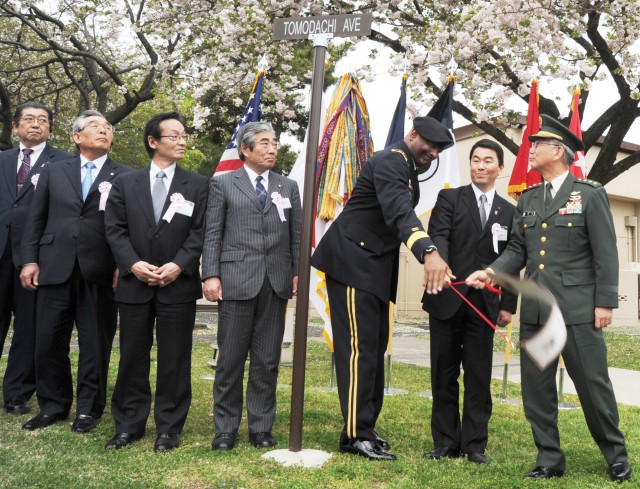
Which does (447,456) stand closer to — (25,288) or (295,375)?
(295,375)

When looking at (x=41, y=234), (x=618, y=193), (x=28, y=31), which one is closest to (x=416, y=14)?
(x=41, y=234)

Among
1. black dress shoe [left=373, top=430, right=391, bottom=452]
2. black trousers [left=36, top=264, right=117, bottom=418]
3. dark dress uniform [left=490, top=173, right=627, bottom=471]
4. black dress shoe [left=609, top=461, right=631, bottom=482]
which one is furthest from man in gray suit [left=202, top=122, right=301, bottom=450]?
black dress shoe [left=609, top=461, right=631, bottom=482]

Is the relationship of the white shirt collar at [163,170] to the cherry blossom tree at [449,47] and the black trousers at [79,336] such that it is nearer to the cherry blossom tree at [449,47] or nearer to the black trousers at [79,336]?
the black trousers at [79,336]

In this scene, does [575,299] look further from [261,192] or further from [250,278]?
[261,192]

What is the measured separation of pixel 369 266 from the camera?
4047mm

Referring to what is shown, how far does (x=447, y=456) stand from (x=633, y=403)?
3193 mm

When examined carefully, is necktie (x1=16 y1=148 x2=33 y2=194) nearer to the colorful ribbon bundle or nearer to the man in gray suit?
the man in gray suit

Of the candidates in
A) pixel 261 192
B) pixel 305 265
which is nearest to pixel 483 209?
pixel 305 265

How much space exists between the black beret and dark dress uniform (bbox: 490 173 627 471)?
0.63m

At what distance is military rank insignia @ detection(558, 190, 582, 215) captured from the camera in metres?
3.73

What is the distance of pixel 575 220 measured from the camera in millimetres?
3730

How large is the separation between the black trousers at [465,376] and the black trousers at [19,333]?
3.00 meters

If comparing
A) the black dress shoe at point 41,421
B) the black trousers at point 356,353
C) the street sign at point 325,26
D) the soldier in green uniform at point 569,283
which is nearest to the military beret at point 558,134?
the soldier in green uniform at point 569,283

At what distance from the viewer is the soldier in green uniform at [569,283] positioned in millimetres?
3604
